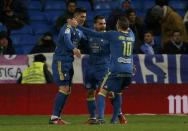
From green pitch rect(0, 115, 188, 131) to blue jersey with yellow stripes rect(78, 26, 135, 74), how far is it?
1.10 metres

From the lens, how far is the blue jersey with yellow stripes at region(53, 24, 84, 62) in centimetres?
1447

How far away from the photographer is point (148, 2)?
23.4m

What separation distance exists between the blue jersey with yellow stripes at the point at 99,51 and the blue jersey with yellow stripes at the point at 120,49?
34.3 inches

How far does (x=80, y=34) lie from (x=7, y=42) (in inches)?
200

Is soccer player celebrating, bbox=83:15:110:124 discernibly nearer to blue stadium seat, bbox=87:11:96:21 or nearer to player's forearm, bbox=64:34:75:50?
player's forearm, bbox=64:34:75:50

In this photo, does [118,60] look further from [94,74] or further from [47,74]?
[47,74]

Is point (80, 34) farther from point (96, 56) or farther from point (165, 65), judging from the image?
point (165, 65)

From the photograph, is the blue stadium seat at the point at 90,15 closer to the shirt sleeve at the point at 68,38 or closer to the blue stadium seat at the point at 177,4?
the blue stadium seat at the point at 177,4

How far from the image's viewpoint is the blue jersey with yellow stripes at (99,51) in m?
15.4

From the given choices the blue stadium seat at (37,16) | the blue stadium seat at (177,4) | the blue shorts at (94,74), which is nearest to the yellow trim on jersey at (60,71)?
the blue shorts at (94,74)

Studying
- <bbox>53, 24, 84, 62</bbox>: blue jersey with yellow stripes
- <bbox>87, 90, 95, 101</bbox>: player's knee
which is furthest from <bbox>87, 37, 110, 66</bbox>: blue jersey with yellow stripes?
<bbox>87, 90, 95, 101</bbox>: player's knee

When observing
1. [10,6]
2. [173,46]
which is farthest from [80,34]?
[10,6]

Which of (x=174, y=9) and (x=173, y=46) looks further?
(x=174, y=9)

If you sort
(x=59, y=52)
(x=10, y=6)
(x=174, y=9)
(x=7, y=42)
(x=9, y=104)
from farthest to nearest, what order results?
1. (x=174, y=9)
2. (x=10, y=6)
3. (x=7, y=42)
4. (x=9, y=104)
5. (x=59, y=52)
